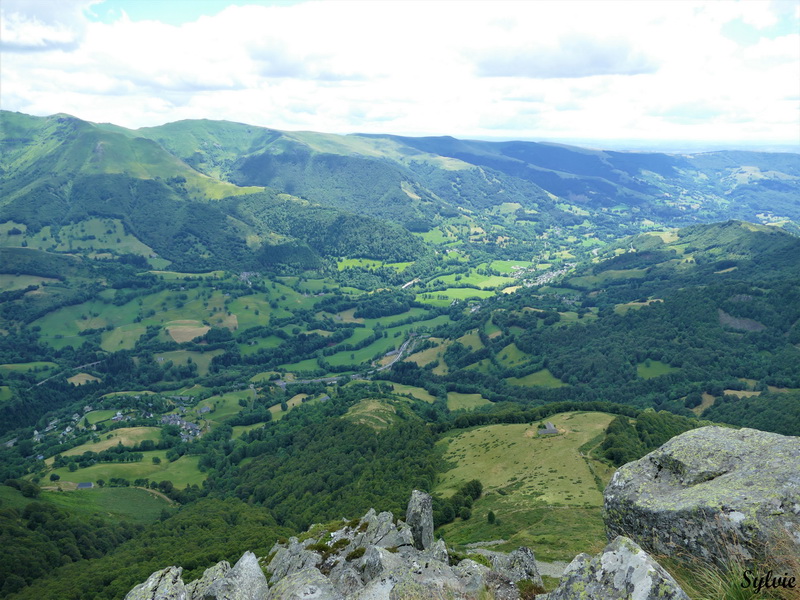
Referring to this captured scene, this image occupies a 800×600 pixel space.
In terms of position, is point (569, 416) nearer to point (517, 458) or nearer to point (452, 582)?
point (517, 458)

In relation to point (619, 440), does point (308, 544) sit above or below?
above

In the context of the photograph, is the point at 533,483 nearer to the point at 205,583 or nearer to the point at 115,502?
the point at 205,583

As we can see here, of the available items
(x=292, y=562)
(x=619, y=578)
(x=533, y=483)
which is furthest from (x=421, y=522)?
(x=533, y=483)

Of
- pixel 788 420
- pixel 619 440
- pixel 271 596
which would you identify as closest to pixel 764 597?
pixel 271 596

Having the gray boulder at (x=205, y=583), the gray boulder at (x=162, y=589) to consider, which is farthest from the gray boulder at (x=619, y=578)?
the gray boulder at (x=162, y=589)

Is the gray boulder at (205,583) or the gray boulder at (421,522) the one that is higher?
the gray boulder at (205,583)

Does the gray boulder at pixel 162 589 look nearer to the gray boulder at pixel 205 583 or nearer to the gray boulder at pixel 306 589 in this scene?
the gray boulder at pixel 205 583
